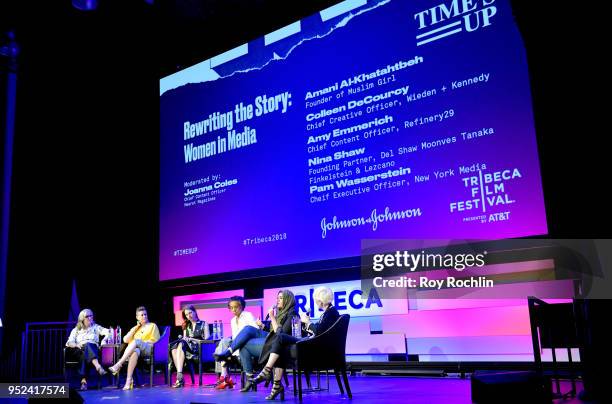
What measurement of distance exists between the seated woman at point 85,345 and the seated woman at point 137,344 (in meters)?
0.28

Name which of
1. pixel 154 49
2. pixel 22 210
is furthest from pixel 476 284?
pixel 22 210

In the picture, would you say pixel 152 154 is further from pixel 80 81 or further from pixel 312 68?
pixel 312 68

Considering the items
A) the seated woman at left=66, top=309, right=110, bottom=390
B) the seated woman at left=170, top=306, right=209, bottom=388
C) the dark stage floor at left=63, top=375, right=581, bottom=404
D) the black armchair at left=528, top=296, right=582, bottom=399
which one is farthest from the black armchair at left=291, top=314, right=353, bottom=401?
the seated woman at left=66, top=309, right=110, bottom=390

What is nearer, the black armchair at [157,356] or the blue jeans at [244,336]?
the blue jeans at [244,336]

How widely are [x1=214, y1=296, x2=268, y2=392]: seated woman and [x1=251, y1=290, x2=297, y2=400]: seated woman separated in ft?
0.89

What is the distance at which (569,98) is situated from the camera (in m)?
3.69

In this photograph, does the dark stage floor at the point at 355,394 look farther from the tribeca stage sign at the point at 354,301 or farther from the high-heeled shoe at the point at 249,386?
the tribeca stage sign at the point at 354,301

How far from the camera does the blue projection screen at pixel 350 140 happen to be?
5312 millimetres

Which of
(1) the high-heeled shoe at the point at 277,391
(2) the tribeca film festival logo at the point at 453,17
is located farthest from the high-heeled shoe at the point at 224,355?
(2) the tribeca film festival logo at the point at 453,17

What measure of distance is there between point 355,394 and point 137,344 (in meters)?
2.55

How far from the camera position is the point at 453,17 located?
18.7 ft

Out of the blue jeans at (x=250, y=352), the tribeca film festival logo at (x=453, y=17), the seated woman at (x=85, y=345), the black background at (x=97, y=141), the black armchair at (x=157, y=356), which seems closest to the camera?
the blue jeans at (x=250, y=352)

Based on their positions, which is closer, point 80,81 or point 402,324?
point 402,324

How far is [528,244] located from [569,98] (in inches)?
70.9
